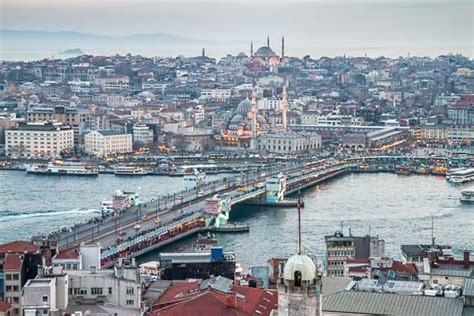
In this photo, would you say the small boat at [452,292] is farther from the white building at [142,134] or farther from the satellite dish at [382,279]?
the white building at [142,134]

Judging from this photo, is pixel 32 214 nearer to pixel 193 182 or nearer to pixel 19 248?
pixel 193 182

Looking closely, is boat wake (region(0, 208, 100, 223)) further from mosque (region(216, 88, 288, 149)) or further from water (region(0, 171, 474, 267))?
mosque (region(216, 88, 288, 149))

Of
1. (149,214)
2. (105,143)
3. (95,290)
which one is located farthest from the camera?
(105,143)

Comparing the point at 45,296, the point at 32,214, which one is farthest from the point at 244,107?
the point at 45,296

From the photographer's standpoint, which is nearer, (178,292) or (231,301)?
(231,301)

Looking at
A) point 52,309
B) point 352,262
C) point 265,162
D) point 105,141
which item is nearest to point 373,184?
point 265,162

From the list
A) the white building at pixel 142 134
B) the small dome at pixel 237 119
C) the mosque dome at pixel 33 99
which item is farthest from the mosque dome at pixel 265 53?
the white building at pixel 142 134
